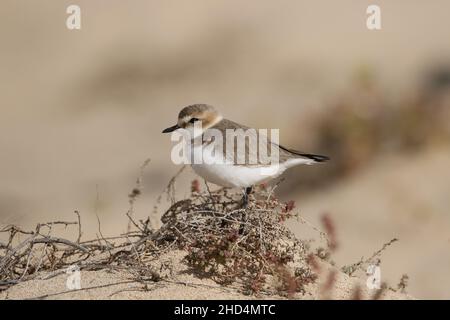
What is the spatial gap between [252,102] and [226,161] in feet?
23.6

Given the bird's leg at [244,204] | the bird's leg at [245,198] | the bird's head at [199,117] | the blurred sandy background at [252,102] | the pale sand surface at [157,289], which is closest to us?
the pale sand surface at [157,289]

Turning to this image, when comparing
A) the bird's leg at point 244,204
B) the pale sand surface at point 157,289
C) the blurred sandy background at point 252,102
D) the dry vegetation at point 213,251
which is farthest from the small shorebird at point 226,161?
the blurred sandy background at point 252,102

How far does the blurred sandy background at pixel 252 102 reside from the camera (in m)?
10.1

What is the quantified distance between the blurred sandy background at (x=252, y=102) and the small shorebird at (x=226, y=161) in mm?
2217

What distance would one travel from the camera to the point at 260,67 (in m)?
14.0

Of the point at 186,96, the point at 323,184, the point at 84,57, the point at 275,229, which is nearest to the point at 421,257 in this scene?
the point at 323,184

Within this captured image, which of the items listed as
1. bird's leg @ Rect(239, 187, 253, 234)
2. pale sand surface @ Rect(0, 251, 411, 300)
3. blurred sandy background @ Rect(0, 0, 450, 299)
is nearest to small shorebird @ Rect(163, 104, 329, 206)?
bird's leg @ Rect(239, 187, 253, 234)

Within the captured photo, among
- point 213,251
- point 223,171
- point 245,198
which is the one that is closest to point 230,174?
point 223,171

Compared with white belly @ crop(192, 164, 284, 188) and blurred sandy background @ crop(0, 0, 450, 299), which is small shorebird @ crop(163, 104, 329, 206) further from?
blurred sandy background @ crop(0, 0, 450, 299)

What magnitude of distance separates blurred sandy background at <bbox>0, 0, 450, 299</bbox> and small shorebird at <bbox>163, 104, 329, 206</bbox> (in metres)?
2.22

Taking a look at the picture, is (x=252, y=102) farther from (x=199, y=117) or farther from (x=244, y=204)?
(x=244, y=204)

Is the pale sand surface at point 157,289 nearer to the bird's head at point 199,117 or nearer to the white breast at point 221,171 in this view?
the white breast at point 221,171
